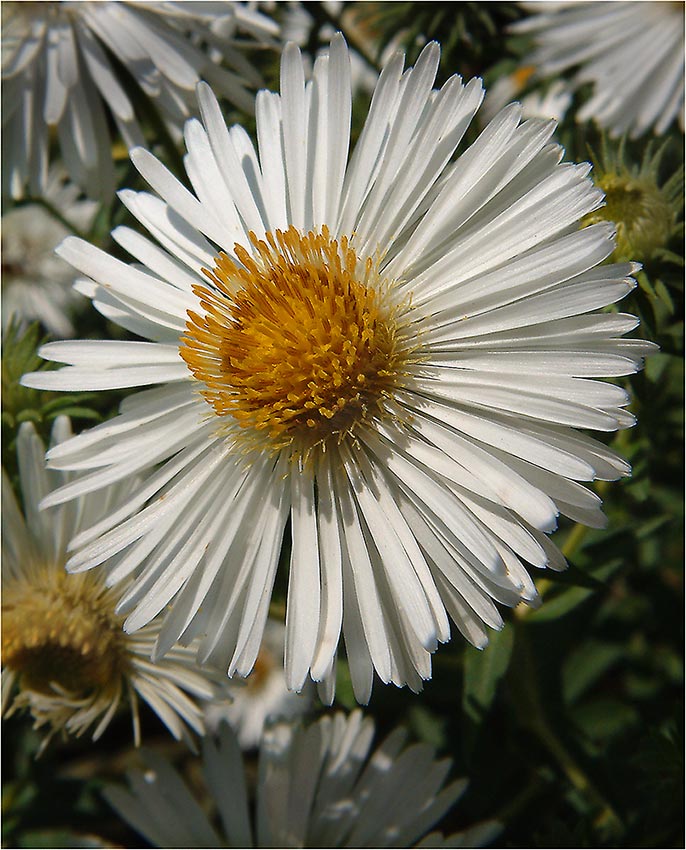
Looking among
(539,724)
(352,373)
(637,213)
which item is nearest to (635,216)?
(637,213)

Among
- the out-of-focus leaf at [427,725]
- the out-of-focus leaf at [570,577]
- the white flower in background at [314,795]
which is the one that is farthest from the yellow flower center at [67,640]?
the out-of-focus leaf at [427,725]

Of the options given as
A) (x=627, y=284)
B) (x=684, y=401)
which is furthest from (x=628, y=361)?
(x=684, y=401)

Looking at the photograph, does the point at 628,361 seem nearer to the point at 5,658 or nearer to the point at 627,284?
the point at 627,284

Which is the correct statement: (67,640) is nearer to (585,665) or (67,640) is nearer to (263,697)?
(263,697)

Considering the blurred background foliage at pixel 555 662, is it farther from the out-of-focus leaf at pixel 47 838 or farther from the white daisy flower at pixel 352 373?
the white daisy flower at pixel 352 373

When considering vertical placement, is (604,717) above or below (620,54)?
below

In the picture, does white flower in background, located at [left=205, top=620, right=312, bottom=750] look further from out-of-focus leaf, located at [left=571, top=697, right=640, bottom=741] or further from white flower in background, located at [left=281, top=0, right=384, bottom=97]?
white flower in background, located at [left=281, top=0, right=384, bottom=97]
